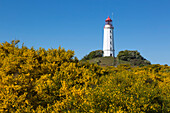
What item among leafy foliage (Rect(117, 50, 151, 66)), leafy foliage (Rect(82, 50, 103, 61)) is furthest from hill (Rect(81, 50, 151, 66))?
leafy foliage (Rect(82, 50, 103, 61))

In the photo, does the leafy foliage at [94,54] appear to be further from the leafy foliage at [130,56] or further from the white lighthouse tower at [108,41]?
A: the leafy foliage at [130,56]

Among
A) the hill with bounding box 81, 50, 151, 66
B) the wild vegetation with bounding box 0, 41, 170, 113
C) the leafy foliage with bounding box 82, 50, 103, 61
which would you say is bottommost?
the wild vegetation with bounding box 0, 41, 170, 113

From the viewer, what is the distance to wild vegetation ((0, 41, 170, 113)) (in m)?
12.0

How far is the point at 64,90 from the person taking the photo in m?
13.7

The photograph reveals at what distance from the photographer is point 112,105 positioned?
11789 millimetres

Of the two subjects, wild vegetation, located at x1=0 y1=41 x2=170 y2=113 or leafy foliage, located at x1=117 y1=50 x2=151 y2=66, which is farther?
leafy foliage, located at x1=117 y1=50 x2=151 y2=66

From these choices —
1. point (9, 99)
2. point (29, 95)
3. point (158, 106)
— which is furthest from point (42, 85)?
point (158, 106)

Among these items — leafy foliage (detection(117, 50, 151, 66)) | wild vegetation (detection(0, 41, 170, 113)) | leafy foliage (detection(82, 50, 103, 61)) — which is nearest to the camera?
wild vegetation (detection(0, 41, 170, 113))

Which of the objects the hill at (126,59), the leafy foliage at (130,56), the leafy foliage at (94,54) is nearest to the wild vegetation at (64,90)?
the hill at (126,59)

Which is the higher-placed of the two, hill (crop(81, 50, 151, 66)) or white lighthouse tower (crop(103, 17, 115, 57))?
white lighthouse tower (crop(103, 17, 115, 57))

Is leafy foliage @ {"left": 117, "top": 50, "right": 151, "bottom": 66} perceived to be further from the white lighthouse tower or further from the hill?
the white lighthouse tower

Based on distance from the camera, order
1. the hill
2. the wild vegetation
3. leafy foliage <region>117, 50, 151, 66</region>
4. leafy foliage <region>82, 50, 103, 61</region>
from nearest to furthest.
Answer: the wild vegetation → the hill → leafy foliage <region>117, 50, 151, 66</region> → leafy foliage <region>82, 50, 103, 61</region>

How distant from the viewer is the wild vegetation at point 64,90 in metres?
12.0

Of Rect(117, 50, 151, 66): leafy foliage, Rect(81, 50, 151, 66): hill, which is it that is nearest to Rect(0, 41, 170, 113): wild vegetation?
Rect(81, 50, 151, 66): hill
